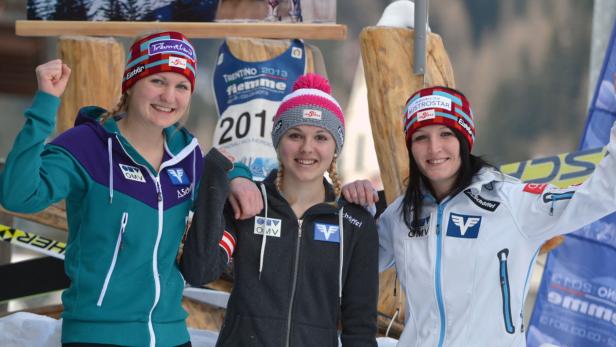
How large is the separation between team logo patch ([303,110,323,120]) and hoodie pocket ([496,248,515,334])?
2.07 ft

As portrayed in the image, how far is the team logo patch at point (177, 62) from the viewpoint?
7.10 ft

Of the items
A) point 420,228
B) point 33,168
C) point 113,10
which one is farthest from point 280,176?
point 113,10

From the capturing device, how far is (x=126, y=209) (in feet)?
6.61

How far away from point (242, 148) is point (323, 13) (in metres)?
0.73

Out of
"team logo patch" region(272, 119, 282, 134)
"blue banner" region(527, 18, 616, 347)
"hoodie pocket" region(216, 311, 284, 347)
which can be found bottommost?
"blue banner" region(527, 18, 616, 347)

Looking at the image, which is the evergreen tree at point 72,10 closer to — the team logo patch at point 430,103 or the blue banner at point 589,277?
the team logo patch at point 430,103

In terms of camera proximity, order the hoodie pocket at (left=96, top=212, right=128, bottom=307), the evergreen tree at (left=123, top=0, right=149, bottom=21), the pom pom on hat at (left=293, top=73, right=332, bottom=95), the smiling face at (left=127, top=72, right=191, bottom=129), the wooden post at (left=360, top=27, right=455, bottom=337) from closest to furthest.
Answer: the hoodie pocket at (left=96, top=212, right=128, bottom=307), the smiling face at (left=127, top=72, right=191, bottom=129), the pom pom on hat at (left=293, top=73, right=332, bottom=95), the wooden post at (left=360, top=27, right=455, bottom=337), the evergreen tree at (left=123, top=0, right=149, bottom=21)

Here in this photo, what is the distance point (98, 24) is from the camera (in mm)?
3701

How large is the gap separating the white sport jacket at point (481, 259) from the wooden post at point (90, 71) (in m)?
2.07

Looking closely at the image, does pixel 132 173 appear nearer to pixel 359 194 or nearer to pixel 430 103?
pixel 359 194

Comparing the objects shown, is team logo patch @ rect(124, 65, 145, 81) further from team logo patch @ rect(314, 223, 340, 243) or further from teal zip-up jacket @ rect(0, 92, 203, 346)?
team logo patch @ rect(314, 223, 340, 243)

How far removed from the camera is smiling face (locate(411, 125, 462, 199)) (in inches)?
95.1

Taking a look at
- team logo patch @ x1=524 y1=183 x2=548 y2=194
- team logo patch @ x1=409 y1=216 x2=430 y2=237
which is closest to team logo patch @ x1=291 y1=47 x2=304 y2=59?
team logo patch @ x1=409 y1=216 x2=430 y2=237

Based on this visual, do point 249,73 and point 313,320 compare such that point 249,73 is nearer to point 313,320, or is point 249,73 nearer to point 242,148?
point 242,148
